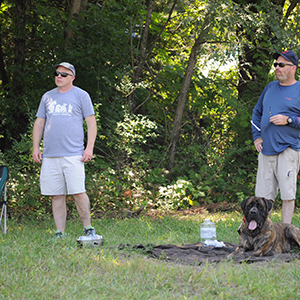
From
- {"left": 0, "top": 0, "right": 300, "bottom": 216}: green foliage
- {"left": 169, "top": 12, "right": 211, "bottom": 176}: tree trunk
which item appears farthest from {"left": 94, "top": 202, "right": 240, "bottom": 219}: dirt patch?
{"left": 169, "top": 12, "right": 211, "bottom": 176}: tree trunk

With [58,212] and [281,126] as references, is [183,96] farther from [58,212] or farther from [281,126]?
[58,212]

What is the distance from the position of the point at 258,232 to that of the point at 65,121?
8.20ft

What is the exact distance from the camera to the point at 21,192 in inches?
279

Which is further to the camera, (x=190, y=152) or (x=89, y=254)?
(x=190, y=152)

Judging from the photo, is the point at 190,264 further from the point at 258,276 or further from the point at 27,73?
the point at 27,73

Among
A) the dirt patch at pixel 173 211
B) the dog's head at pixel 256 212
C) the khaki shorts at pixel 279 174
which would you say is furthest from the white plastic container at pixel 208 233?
the dirt patch at pixel 173 211

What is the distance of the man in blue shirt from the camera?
4836 mm

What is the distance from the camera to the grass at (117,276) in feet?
10.3

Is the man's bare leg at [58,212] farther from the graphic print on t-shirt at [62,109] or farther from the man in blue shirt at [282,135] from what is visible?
the man in blue shirt at [282,135]

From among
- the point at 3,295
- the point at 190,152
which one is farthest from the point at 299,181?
the point at 3,295

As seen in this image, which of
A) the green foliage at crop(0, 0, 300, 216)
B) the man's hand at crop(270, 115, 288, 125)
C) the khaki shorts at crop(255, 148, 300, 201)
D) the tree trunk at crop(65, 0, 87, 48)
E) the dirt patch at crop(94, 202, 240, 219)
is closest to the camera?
the man's hand at crop(270, 115, 288, 125)

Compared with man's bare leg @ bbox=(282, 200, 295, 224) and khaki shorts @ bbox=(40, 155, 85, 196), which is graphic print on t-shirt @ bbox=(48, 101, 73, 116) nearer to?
khaki shorts @ bbox=(40, 155, 85, 196)

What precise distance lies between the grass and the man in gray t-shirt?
59 centimetres

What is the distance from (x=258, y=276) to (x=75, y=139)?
2.57 m
